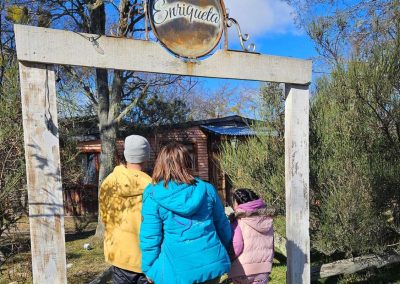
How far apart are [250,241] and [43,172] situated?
1727mm

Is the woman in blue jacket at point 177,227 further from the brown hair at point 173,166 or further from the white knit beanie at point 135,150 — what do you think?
the white knit beanie at point 135,150

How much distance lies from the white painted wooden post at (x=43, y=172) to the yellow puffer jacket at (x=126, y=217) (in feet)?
1.41

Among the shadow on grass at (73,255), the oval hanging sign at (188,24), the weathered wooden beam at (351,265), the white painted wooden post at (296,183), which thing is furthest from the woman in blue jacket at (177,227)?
the shadow on grass at (73,255)

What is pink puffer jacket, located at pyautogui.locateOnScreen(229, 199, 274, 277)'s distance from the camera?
121 inches

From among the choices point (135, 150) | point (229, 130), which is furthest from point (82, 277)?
point (229, 130)

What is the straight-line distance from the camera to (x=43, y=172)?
9.21 ft

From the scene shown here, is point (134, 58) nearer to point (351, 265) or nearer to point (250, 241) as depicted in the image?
point (250, 241)

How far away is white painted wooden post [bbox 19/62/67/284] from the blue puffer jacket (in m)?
0.80

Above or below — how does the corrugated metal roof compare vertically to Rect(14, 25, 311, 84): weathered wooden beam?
below

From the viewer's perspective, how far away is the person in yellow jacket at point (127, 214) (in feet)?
8.95

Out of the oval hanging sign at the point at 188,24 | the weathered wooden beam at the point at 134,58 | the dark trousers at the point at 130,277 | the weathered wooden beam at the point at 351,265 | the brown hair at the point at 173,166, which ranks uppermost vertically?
the oval hanging sign at the point at 188,24

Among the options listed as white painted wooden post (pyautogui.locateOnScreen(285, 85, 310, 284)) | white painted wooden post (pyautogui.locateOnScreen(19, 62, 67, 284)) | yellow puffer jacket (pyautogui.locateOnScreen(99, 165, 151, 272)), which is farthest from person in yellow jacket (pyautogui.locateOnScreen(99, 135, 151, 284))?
white painted wooden post (pyautogui.locateOnScreen(285, 85, 310, 284))

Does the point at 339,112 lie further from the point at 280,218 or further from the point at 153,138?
the point at 153,138

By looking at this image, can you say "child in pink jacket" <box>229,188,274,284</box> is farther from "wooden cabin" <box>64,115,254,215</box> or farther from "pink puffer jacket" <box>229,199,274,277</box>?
"wooden cabin" <box>64,115,254,215</box>
